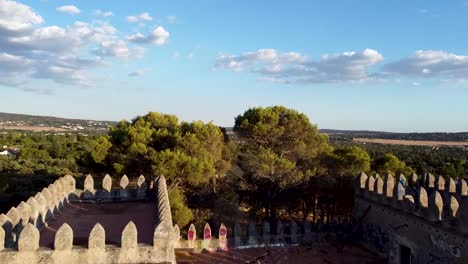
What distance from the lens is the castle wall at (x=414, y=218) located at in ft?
40.3

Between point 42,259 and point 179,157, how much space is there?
15.8 meters

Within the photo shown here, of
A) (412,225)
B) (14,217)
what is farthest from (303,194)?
(14,217)

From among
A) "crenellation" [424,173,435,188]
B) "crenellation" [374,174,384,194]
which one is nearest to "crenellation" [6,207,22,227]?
"crenellation" [374,174,384,194]

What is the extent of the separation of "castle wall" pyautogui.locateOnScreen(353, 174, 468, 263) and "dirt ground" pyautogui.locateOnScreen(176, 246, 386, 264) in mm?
771

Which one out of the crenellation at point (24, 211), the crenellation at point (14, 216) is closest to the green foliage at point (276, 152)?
the crenellation at point (24, 211)

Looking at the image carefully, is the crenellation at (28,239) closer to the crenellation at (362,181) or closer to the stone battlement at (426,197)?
the stone battlement at (426,197)

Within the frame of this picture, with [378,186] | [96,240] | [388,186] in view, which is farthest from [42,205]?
[378,186]

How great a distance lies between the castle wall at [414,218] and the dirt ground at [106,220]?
835 centimetres

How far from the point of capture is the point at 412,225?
14398 mm

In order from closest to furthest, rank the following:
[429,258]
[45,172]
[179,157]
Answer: [429,258] < [179,157] < [45,172]

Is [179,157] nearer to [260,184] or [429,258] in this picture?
[260,184]

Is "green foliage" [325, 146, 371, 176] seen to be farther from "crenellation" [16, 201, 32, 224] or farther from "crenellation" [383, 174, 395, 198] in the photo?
"crenellation" [16, 201, 32, 224]

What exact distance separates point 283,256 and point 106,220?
8.84 metres

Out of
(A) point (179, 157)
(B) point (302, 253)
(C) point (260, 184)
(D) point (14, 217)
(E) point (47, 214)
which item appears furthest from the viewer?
(C) point (260, 184)
